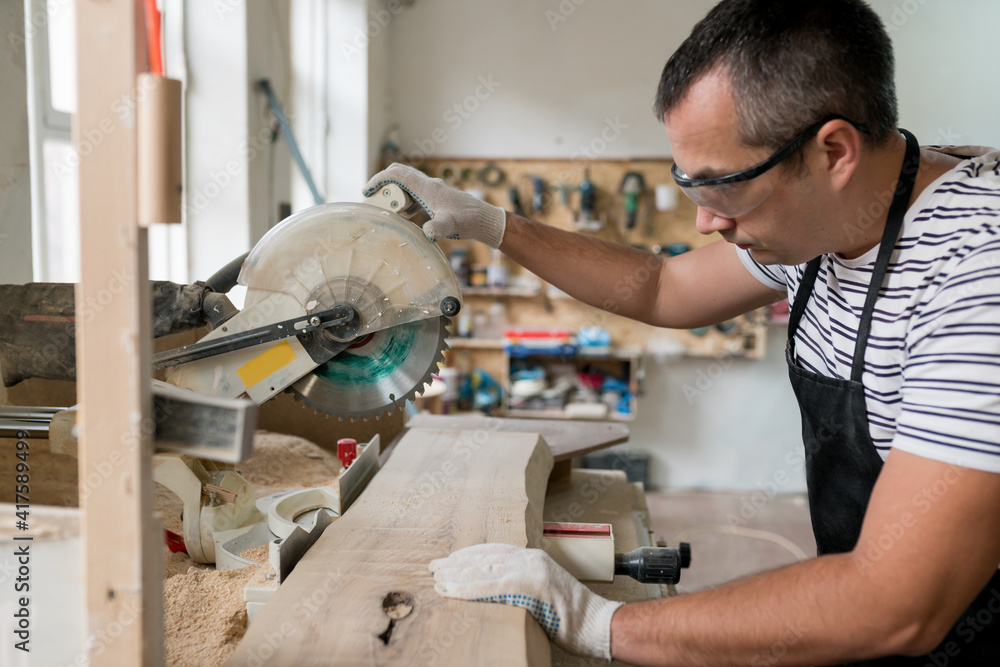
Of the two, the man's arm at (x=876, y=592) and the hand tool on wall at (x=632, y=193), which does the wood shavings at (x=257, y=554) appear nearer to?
the man's arm at (x=876, y=592)

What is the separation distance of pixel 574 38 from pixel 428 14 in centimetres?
96

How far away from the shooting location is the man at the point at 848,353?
36.0 inches

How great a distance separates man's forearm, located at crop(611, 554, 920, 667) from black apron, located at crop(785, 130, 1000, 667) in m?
0.30

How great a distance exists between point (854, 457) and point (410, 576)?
0.76 metres

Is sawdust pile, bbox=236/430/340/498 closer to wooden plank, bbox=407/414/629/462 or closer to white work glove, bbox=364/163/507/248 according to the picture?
wooden plank, bbox=407/414/629/462

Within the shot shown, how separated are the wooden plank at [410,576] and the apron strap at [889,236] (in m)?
0.65

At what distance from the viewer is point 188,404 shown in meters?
0.79

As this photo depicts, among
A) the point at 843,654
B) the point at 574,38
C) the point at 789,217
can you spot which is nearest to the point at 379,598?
the point at 843,654

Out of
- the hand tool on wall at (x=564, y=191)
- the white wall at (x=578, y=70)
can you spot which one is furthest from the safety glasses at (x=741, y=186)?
the white wall at (x=578, y=70)

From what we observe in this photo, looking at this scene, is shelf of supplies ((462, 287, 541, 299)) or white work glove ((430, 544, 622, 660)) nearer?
white work glove ((430, 544, 622, 660))

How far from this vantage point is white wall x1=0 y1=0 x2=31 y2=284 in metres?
1.72

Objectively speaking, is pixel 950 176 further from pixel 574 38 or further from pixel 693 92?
pixel 574 38

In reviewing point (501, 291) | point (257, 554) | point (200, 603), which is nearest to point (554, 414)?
point (501, 291)

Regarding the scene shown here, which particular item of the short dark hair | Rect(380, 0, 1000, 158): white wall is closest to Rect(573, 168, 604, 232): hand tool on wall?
Rect(380, 0, 1000, 158): white wall
